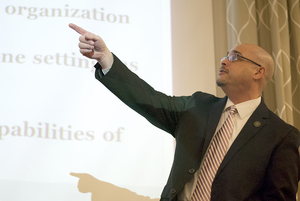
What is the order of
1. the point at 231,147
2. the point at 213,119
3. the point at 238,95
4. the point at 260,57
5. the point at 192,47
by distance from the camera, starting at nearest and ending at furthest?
1. the point at 231,147
2. the point at 213,119
3. the point at 238,95
4. the point at 260,57
5. the point at 192,47

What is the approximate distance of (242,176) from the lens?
1.39m

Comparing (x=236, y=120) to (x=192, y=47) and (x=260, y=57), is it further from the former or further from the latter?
(x=192, y=47)

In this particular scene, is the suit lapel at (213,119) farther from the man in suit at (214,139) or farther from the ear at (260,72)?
the ear at (260,72)

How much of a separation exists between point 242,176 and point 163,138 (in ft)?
2.77

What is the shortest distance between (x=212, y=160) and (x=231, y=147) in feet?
0.34

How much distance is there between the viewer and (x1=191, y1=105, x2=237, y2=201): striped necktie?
4.68 feet

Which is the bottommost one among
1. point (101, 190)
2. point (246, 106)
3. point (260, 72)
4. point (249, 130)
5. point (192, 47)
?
point (101, 190)

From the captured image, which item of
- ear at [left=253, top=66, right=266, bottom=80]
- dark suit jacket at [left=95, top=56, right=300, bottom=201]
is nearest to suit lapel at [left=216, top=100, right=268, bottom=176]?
dark suit jacket at [left=95, top=56, right=300, bottom=201]

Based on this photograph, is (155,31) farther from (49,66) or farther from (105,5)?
(49,66)

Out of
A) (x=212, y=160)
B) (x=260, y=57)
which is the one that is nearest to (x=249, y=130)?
(x=212, y=160)

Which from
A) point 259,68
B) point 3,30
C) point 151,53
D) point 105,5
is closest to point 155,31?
point 151,53

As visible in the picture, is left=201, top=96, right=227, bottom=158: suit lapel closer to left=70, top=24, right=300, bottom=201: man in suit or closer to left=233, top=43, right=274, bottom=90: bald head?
left=70, top=24, right=300, bottom=201: man in suit

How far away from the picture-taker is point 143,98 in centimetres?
149

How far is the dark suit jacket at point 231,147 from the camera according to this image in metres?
1.39
